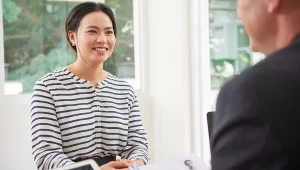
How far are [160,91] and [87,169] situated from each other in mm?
1774

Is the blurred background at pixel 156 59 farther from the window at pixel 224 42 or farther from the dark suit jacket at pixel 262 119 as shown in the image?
the dark suit jacket at pixel 262 119

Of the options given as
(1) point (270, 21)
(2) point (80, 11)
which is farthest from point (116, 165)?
(1) point (270, 21)

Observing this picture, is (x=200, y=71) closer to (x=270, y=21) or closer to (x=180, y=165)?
(x=180, y=165)

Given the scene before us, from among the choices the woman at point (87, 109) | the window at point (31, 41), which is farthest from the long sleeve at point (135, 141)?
the window at point (31, 41)

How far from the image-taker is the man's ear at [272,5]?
0.56 meters

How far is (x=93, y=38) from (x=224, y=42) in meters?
1.19

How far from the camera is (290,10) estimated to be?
564mm

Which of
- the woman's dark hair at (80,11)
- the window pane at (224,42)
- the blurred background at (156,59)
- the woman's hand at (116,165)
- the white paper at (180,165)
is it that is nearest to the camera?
the white paper at (180,165)

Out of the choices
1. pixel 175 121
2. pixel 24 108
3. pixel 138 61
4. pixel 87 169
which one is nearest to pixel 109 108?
pixel 87 169

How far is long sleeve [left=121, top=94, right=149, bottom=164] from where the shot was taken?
1614mm

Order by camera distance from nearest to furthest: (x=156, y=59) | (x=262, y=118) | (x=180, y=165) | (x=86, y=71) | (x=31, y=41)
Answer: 1. (x=262, y=118)
2. (x=180, y=165)
3. (x=86, y=71)
4. (x=31, y=41)
5. (x=156, y=59)

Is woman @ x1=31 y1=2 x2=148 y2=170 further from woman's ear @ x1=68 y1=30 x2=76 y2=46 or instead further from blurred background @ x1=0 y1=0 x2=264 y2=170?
blurred background @ x1=0 y1=0 x2=264 y2=170

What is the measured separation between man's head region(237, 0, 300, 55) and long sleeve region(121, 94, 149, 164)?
3.47ft

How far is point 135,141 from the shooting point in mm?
1652
